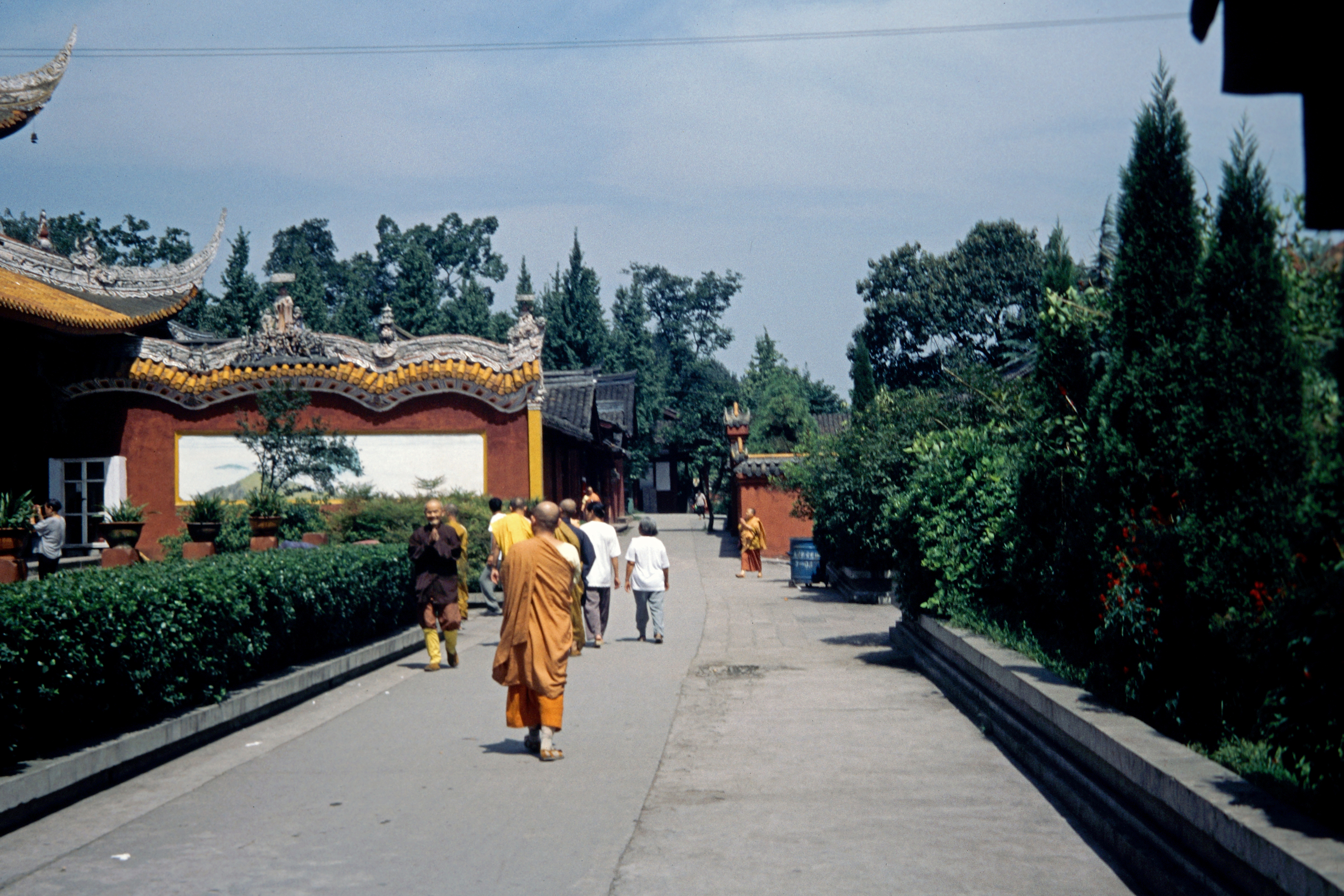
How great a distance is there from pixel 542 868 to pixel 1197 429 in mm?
4278

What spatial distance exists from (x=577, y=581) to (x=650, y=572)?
3.44m

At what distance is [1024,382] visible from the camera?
11234mm

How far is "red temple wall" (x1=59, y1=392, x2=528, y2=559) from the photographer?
87.0 feet

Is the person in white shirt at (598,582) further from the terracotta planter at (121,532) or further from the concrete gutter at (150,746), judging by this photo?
the terracotta planter at (121,532)

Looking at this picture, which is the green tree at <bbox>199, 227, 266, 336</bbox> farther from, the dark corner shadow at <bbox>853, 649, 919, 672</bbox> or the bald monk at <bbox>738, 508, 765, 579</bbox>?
the dark corner shadow at <bbox>853, 649, 919, 672</bbox>

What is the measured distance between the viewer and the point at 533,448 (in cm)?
2647

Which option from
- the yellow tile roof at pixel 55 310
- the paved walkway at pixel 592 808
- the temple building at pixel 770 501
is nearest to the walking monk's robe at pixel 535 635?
the paved walkway at pixel 592 808

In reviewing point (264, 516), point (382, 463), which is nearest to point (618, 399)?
point (382, 463)

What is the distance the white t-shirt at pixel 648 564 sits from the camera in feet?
51.4

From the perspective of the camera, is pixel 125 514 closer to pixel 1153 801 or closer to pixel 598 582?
pixel 598 582

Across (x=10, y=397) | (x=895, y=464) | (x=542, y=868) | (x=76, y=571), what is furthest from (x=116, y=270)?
(x=542, y=868)

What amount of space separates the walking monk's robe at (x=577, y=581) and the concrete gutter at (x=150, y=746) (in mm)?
2516

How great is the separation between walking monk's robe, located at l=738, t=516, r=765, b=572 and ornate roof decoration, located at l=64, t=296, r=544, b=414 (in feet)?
22.3

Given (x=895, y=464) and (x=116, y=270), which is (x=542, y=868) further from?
(x=116, y=270)
